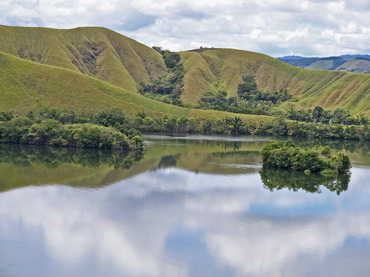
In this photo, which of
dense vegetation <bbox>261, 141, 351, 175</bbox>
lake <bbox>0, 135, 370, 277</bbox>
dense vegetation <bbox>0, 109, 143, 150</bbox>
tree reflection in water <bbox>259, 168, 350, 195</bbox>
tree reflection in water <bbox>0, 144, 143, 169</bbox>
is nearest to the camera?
lake <bbox>0, 135, 370, 277</bbox>

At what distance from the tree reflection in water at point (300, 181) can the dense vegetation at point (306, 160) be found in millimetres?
1418

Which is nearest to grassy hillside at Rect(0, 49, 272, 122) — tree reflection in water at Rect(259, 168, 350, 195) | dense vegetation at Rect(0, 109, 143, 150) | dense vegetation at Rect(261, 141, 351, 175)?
dense vegetation at Rect(0, 109, 143, 150)

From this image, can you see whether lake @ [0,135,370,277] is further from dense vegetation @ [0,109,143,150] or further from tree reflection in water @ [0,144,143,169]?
dense vegetation @ [0,109,143,150]

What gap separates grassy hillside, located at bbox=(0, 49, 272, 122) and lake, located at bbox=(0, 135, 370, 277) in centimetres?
7692

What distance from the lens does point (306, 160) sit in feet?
289

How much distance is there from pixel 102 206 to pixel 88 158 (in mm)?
40529

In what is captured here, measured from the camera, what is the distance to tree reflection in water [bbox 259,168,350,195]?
77250 mm

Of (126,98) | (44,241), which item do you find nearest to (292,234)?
(44,241)

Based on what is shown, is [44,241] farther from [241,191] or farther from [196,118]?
[196,118]

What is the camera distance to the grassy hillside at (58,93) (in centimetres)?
16696

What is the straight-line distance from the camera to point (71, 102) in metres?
174

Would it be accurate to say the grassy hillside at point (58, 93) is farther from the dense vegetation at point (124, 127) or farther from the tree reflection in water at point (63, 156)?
the tree reflection in water at point (63, 156)

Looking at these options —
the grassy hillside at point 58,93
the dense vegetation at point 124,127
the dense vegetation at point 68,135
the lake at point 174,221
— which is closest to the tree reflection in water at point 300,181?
the lake at point 174,221

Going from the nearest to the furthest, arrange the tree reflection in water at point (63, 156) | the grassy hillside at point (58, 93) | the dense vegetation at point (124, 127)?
1. the tree reflection in water at point (63, 156)
2. the dense vegetation at point (124, 127)
3. the grassy hillside at point (58, 93)
